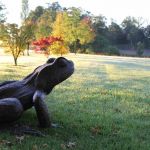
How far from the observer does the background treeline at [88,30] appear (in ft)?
177

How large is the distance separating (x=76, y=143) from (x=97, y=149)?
35 cm

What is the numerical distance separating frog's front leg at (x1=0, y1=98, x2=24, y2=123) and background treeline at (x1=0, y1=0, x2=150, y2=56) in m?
45.5

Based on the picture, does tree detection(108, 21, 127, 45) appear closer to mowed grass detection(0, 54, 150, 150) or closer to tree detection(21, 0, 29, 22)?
tree detection(21, 0, 29, 22)

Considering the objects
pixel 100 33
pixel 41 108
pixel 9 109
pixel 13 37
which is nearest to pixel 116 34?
pixel 100 33

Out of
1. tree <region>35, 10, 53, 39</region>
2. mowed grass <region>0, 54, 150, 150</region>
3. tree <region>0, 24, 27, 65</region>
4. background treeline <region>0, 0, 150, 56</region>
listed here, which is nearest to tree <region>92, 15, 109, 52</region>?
background treeline <region>0, 0, 150, 56</region>

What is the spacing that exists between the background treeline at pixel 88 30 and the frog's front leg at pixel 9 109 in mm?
45460

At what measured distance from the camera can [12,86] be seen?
6523 mm

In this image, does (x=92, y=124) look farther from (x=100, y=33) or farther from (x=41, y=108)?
(x=100, y=33)

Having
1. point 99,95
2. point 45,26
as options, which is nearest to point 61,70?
point 99,95

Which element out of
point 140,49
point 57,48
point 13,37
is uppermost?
point 13,37

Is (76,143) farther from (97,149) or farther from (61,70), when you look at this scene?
(61,70)

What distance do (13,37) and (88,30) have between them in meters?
29.9

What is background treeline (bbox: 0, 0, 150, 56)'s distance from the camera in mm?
54000

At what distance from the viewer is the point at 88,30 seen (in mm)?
57219
